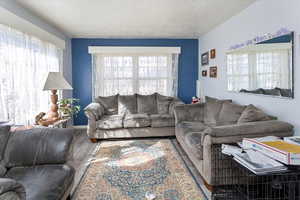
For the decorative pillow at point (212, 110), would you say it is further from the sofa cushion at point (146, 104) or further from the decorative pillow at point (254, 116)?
the sofa cushion at point (146, 104)

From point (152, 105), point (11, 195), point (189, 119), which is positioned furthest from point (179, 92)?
point (11, 195)

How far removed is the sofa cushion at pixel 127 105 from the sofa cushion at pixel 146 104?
116 mm

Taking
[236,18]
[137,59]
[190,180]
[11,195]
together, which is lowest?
[190,180]

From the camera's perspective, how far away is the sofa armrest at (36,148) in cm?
185

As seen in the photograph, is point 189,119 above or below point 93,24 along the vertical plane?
below

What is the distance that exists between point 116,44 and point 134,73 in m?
0.86

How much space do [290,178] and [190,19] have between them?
307cm

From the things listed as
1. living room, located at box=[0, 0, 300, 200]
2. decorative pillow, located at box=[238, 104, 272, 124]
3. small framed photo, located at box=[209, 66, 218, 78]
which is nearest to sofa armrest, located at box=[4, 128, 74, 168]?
living room, located at box=[0, 0, 300, 200]

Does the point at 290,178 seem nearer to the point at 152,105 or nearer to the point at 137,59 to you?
the point at 152,105

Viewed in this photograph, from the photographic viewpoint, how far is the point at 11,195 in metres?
0.96

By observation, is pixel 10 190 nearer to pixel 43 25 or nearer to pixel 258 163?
pixel 258 163

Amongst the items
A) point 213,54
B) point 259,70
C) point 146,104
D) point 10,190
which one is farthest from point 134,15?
point 10,190

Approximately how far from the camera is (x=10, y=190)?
0.96 m

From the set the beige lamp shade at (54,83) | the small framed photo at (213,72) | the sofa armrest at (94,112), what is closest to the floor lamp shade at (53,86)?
the beige lamp shade at (54,83)
